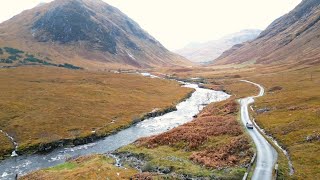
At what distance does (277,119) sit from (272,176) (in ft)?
137

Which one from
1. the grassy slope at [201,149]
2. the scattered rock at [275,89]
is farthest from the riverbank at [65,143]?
the scattered rock at [275,89]

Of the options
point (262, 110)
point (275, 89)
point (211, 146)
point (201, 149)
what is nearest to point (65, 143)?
point (201, 149)

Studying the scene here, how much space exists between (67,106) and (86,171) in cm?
7547

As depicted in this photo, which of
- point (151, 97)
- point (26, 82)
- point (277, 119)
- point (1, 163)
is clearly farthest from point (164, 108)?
point (26, 82)

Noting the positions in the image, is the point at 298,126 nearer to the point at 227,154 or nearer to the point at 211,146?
the point at 211,146

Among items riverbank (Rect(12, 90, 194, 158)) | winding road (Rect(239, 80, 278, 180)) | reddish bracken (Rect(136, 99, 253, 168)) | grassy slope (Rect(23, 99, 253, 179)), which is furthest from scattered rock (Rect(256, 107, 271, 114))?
riverbank (Rect(12, 90, 194, 158))

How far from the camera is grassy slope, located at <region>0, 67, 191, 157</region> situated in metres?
104

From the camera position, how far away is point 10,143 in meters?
90.2

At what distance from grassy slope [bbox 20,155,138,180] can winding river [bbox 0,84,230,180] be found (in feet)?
22.3

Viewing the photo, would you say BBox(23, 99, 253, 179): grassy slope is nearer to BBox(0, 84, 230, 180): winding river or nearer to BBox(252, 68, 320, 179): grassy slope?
BBox(0, 84, 230, 180): winding river

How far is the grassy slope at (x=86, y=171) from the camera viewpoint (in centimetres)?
6186

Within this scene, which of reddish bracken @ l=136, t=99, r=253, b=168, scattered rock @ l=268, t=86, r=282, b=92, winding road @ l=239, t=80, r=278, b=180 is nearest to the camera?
winding road @ l=239, t=80, r=278, b=180

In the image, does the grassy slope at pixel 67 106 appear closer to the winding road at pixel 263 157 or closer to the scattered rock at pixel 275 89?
the scattered rock at pixel 275 89

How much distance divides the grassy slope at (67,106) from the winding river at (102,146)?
6.43 metres
